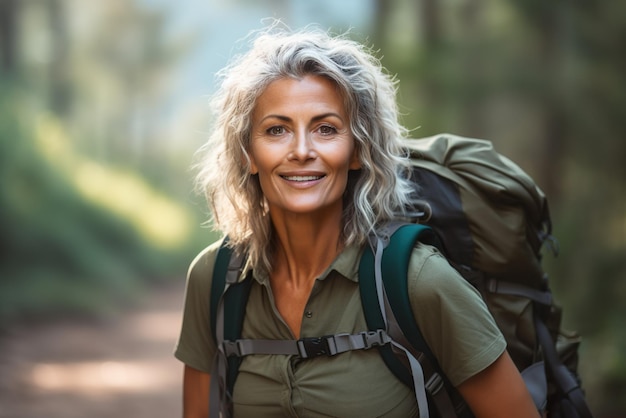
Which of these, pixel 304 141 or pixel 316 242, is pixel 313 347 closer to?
pixel 316 242

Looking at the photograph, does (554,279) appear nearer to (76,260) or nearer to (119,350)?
(119,350)

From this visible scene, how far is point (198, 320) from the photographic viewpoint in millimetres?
2625

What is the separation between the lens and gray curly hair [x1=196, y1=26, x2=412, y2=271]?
7.95ft

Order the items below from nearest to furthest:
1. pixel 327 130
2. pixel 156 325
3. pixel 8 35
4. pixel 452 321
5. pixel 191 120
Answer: pixel 452 321 → pixel 327 130 → pixel 156 325 → pixel 8 35 → pixel 191 120

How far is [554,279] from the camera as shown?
5891 millimetres

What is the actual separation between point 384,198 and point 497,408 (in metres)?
0.77

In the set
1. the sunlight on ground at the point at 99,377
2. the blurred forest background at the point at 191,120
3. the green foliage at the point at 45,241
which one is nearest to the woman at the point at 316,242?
the blurred forest background at the point at 191,120

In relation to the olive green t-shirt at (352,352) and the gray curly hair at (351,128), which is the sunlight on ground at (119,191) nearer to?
Result: the gray curly hair at (351,128)

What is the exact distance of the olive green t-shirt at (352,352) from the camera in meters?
2.21

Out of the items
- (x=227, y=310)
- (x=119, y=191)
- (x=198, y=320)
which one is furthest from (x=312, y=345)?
(x=119, y=191)

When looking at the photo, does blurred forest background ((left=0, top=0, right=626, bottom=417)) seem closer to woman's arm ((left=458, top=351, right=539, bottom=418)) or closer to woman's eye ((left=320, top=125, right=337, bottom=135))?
woman's eye ((left=320, top=125, right=337, bottom=135))

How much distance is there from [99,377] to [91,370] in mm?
269

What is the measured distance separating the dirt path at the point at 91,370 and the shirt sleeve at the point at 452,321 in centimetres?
523

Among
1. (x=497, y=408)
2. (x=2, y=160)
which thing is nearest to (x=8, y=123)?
(x=2, y=160)
